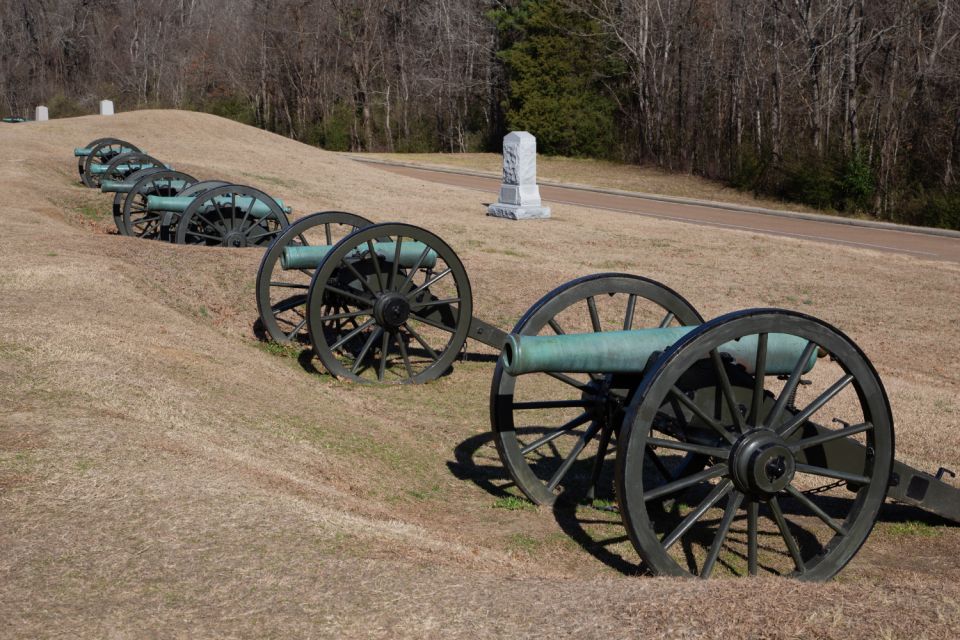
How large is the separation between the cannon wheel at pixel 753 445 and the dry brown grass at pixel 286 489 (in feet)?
1.30

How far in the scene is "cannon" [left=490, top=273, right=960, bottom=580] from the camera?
4.79 metres

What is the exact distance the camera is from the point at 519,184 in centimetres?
2078

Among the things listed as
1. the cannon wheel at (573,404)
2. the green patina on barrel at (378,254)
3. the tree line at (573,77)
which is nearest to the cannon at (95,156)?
the green patina on barrel at (378,254)

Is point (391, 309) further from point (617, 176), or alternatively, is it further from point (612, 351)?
point (617, 176)

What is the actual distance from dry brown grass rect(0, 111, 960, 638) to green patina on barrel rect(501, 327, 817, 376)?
1.01 m

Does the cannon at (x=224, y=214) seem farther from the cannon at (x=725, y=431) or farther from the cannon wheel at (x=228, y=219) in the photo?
the cannon at (x=725, y=431)

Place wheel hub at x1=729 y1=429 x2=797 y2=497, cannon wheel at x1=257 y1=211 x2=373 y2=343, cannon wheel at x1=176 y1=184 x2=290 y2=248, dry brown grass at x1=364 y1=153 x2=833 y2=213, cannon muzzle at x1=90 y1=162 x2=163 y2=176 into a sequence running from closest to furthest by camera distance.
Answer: wheel hub at x1=729 y1=429 x2=797 y2=497, cannon wheel at x1=257 y1=211 x2=373 y2=343, cannon wheel at x1=176 y1=184 x2=290 y2=248, cannon muzzle at x1=90 y1=162 x2=163 y2=176, dry brown grass at x1=364 y1=153 x2=833 y2=213

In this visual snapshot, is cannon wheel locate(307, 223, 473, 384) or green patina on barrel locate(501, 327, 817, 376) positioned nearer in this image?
green patina on barrel locate(501, 327, 817, 376)

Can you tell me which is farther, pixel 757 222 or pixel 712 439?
pixel 757 222

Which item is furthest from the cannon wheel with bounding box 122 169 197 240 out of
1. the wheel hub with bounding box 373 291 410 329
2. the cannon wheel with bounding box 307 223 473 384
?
the wheel hub with bounding box 373 291 410 329

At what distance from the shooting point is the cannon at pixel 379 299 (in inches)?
351

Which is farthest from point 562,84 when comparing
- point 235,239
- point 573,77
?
point 235,239

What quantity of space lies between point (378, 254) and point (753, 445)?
191 inches

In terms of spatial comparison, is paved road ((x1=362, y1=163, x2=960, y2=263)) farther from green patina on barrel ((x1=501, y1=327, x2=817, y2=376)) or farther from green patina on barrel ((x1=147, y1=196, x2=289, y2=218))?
green patina on barrel ((x1=501, y1=327, x2=817, y2=376))
